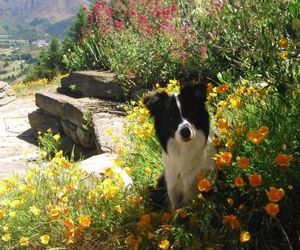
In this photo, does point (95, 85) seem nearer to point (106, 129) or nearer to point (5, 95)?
point (106, 129)

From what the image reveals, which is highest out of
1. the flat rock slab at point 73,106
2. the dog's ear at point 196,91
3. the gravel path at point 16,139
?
the dog's ear at point 196,91

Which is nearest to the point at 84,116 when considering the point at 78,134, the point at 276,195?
the point at 78,134

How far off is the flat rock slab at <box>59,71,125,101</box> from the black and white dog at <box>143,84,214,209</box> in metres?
5.26

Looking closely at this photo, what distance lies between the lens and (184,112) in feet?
12.1

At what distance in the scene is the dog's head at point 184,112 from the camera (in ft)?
11.9

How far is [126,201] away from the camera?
3.54 m

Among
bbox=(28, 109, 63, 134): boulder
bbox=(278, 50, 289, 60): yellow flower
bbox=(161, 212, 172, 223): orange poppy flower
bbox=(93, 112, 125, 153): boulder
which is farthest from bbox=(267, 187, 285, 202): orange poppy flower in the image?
bbox=(28, 109, 63, 134): boulder

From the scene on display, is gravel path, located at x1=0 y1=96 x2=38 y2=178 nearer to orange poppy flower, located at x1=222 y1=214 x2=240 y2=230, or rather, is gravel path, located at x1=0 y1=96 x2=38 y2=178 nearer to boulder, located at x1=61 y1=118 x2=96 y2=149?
boulder, located at x1=61 y1=118 x2=96 y2=149

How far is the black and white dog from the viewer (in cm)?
369


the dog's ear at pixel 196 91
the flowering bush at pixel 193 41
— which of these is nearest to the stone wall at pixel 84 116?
the flowering bush at pixel 193 41

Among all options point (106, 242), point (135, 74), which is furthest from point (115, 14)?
point (106, 242)

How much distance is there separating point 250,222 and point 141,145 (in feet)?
6.61

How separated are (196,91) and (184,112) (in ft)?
0.62

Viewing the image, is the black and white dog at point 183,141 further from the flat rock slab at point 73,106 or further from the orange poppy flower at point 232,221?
the flat rock slab at point 73,106
